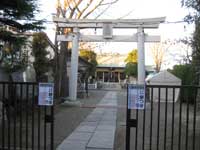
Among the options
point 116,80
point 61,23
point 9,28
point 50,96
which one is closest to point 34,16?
point 9,28

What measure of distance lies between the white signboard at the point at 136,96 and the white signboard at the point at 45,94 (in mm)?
1546

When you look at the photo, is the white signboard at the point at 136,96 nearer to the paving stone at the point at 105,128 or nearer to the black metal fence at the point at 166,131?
the black metal fence at the point at 166,131

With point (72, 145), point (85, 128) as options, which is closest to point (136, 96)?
point (72, 145)

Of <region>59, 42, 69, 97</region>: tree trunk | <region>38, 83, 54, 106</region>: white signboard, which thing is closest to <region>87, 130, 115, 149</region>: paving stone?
<region>38, 83, 54, 106</region>: white signboard

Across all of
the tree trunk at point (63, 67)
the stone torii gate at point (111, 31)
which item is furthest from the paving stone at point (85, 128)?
the tree trunk at point (63, 67)

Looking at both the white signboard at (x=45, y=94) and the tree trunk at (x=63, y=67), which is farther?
the tree trunk at (x=63, y=67)

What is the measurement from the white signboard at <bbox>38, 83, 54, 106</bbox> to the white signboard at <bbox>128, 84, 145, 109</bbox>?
1.55 m

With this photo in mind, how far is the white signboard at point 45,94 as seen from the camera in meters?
9.11

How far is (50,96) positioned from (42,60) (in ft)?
56.3

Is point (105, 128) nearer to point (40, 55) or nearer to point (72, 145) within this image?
point (72, 145)

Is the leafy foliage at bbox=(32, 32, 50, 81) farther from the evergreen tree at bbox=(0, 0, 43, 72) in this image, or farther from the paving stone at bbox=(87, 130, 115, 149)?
the paving stone at bbox=(87, 130, 115, 149)

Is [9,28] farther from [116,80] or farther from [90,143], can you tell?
[116,80]

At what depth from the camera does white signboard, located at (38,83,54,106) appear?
359 inches

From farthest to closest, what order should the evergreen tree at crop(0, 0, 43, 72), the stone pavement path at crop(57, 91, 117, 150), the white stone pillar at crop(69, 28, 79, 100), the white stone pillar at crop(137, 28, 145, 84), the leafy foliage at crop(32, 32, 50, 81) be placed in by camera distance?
the white stone pillar at crop(69, 28, 79, 100)
the white stone pillar at crop(137, 28, 145, 84)
the leafy foliage at crop(32, 32, 50, 81)
the evergreen tree at crop(0, 0, 43, 72)
the stone pavement path at crop(57, 91, 117, 150)
